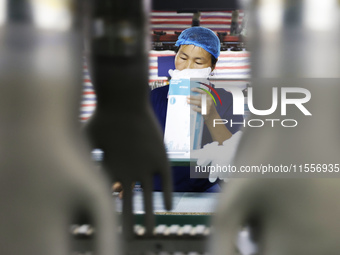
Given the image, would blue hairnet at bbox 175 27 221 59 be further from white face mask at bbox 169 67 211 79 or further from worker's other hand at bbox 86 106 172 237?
worker's other hand at bbox 86 106 172 237

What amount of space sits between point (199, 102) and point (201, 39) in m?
0.18

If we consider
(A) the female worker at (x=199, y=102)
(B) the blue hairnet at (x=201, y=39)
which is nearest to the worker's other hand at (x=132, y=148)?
(A) the female worker at (x=199, y=102)

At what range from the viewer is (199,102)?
41 cm

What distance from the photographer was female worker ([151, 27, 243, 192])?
0.39 meters

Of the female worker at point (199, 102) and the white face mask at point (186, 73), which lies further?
the white face mask at point (186, 73)

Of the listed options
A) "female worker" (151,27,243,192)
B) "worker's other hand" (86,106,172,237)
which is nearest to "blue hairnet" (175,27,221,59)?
"female worker" (151,27,243,192)

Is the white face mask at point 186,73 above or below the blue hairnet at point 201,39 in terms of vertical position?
below

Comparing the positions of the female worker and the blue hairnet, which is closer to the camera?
the female worker

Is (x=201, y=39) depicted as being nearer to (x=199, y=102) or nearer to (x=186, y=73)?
(x=186, y=73)

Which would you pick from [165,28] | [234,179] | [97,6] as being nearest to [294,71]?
[234,179]

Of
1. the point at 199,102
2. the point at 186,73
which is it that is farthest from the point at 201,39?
the point at 199,102

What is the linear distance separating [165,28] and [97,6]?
0.26 m

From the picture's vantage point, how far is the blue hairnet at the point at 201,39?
0.55 metres

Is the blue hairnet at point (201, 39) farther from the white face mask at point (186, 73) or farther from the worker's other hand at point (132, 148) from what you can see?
the worker's other hand at point (132, 148)
